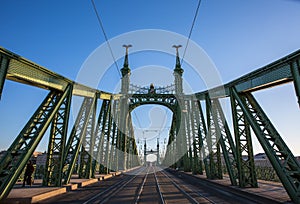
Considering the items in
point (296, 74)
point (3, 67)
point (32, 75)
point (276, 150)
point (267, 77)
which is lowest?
point (276, 150)

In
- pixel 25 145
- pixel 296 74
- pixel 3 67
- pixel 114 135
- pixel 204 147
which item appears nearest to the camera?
pixel 296 74

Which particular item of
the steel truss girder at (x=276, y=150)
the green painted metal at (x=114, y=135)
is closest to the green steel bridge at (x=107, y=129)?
the steel truss girder at (x=276, y=150)

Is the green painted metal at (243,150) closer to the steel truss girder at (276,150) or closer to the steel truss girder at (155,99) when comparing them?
the steel truss girder at (276,150)

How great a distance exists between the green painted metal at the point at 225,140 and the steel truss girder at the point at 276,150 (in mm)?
2946

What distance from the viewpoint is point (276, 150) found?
28.6ft

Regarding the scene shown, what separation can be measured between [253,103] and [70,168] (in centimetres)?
1159

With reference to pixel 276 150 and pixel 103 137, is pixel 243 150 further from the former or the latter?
pixel 103 137

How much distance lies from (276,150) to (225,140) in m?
5.56

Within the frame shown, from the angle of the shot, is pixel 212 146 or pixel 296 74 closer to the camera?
pixel 296 74

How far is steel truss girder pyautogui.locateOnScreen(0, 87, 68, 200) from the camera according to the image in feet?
25.9

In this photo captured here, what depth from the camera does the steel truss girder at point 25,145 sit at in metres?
7.89

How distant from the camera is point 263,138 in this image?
9203 millimetres

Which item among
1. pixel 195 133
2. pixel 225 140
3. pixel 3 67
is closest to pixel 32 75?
pixel 3 67

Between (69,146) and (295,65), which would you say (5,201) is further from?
(295,65)
